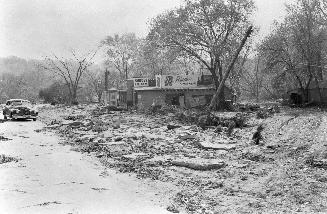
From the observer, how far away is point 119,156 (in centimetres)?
1250

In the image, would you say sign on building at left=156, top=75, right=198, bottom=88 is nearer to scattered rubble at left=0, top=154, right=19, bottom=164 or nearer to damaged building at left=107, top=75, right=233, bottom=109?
damaged building at left=107, top=75, right=233, bottom=109

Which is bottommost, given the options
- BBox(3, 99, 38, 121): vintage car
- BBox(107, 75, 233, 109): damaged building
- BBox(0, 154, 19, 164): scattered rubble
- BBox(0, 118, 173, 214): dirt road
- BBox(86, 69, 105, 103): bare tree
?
BBox(0, 118, 173, 214): dirt road

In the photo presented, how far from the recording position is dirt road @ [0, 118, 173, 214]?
23.0ft

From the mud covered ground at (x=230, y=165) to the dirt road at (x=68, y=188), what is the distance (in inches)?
21.3

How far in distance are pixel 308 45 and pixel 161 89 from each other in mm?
14453

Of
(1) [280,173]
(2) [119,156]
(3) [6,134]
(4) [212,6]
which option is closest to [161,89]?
(4) [212,6]

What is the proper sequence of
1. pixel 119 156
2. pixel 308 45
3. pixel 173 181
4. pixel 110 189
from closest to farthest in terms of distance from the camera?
pixel 110 189
pixel 173 181
pixel 119 156
pixel 308 45

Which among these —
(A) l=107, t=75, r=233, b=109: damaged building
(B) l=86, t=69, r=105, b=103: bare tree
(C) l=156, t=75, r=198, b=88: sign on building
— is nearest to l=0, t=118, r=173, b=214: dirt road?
(A) l=107, t=75, r=233, b=109: damaged building

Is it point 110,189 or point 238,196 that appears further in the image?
point 110,189

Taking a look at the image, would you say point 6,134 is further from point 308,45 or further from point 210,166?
point 308,45

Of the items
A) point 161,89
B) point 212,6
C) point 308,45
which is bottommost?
point 161,89

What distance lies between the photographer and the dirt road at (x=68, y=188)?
7012 millimetres

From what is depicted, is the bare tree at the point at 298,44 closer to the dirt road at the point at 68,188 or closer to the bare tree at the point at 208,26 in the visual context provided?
the bare tree at the point at 208,26

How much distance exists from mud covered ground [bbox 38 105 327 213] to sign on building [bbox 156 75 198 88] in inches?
799
